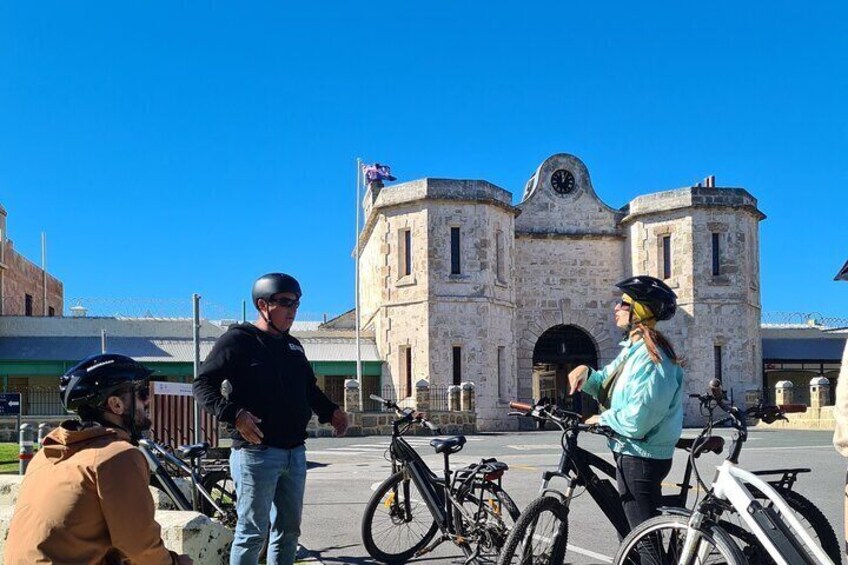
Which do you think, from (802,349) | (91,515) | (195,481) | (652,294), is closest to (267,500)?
(195,481)

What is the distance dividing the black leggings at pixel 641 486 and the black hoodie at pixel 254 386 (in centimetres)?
180

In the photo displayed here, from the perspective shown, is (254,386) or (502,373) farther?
(502,373)

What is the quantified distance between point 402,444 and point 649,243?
32.7 metres

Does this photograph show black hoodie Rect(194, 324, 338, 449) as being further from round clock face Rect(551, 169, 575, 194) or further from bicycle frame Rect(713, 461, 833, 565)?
round clock face Rect(551, 169, 575, 194)

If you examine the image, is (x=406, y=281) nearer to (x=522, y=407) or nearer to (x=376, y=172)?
(x=376, y=172)

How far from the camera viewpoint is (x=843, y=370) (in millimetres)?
4129

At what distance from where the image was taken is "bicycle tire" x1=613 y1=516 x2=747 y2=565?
414 cm

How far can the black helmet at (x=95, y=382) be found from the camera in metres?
3.20

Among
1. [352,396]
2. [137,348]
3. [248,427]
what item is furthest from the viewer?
[137,348]

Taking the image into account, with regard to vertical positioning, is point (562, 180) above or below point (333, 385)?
above

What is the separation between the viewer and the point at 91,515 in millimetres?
2859

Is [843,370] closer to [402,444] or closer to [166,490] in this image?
[402,444]

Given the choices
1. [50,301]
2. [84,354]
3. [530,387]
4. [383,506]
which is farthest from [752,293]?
[50,301]

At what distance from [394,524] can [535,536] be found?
194cm
